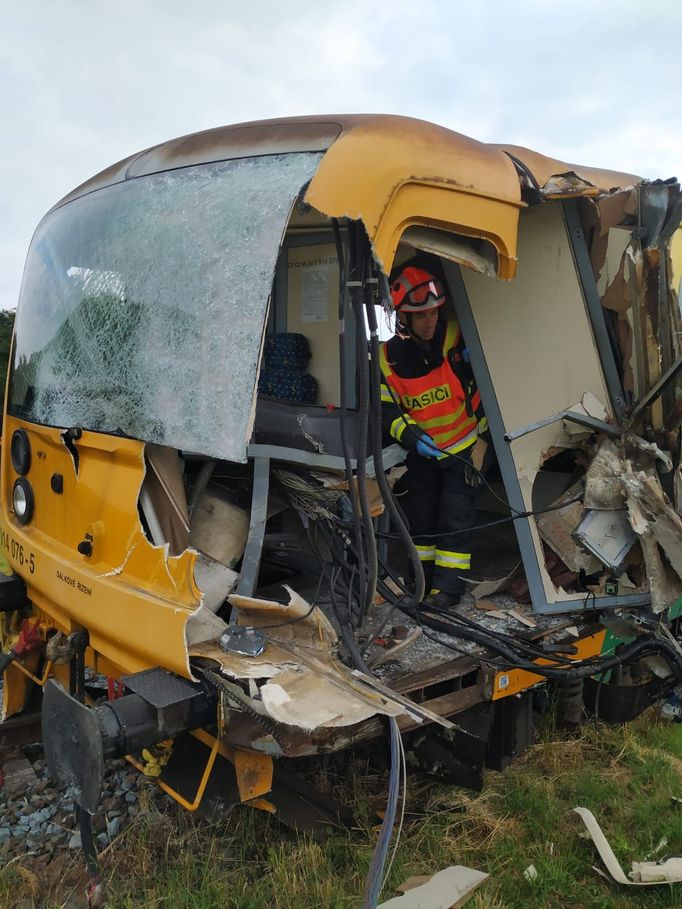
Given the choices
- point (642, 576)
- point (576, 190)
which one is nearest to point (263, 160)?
point (576, 190)

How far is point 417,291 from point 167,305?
4.62 feet

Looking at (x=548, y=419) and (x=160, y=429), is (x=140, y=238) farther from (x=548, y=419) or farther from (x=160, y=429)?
(x=548, y=419)

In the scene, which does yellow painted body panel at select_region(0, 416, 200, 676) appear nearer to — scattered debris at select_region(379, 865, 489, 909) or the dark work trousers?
scattered debris at select_region(379, 865, 489, 909)

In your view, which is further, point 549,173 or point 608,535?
point 608,535

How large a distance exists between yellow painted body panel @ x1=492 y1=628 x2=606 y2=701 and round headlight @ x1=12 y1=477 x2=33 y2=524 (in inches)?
84.6

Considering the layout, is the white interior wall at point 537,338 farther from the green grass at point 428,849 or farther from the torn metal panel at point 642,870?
the torn metal panel at point 642,870

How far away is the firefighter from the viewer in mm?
3795

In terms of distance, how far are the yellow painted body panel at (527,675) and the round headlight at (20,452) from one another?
7.35 ft

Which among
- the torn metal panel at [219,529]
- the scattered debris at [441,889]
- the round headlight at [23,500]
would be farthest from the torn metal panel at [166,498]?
the scattered debris at [441,889]

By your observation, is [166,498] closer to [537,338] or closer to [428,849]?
[428,849]

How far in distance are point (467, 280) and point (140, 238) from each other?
1.60 metres

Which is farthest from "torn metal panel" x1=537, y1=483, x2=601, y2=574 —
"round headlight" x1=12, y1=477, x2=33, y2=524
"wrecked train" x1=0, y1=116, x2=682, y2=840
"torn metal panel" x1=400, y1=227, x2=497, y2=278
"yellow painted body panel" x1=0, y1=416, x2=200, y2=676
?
"round headlight" x1=12, y1=477, x2=33, y2=524

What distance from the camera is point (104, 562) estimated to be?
269cm

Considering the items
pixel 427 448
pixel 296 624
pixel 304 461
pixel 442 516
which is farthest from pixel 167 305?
pixel 442 516
